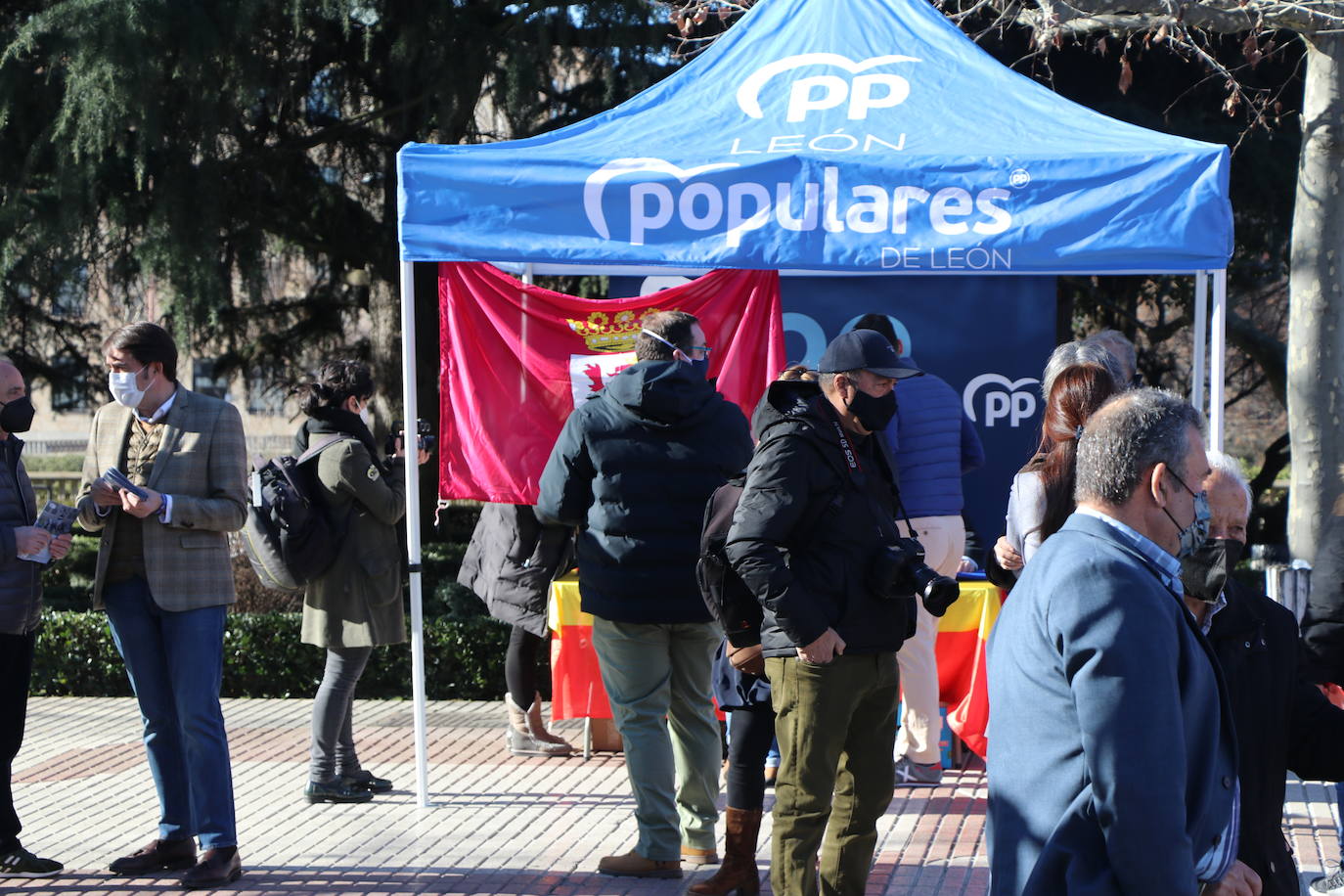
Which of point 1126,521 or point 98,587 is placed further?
point 98,587

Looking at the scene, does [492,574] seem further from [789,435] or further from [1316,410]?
[1316,410]

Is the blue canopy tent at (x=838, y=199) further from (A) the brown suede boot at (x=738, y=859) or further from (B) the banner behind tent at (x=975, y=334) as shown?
(B) the banner behind tent at (x=975, y=334)

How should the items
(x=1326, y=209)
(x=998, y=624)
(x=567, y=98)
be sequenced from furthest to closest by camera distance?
(x=567, y=98) < (x=1326, y=209) < (x=998, y=624)

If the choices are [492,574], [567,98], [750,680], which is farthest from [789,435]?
[567,98]

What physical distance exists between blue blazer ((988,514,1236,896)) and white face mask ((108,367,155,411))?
3.45m

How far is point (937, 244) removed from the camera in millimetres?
5469

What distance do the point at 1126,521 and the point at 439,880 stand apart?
11.3ft

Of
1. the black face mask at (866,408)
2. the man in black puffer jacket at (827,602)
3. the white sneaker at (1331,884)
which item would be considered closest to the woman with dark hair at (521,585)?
the man in black puffer jacket at (827,602)

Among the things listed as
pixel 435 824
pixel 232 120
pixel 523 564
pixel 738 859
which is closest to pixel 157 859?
pixel 435 824

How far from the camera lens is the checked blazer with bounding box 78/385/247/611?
487cm

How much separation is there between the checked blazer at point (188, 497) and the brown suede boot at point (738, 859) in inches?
75.0

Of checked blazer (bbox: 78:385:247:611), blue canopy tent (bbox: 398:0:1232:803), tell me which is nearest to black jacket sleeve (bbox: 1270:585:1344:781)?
blue canopy tent (bbox: 398:0:1232:803)

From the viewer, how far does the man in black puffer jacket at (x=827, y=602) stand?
394 centimetres

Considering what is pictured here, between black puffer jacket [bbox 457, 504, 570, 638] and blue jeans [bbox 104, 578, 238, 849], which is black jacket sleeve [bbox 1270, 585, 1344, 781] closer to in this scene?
blue jeans [bbox 104, 578, 238, 849]
